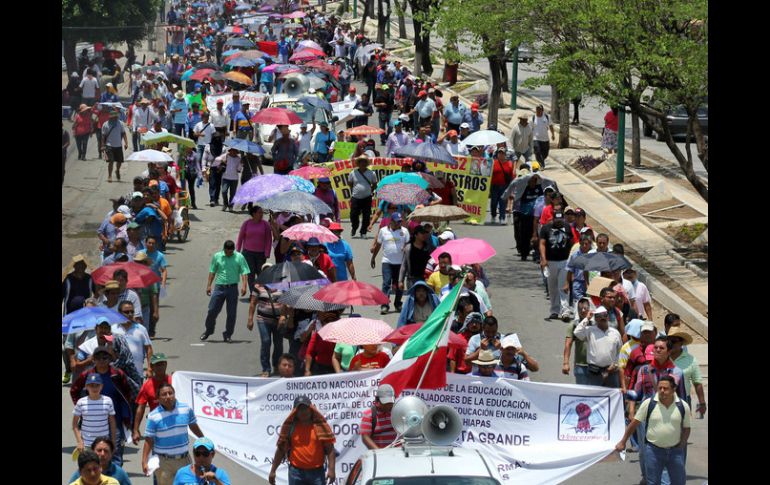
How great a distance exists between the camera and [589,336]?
1469 centimetres

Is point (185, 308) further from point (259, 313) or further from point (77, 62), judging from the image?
point (77, 62)

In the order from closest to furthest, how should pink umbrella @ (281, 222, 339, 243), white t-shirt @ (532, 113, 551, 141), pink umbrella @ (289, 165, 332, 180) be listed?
pink umbrella @ (281, 222, 339, 243)
pink umbrella @ (289, 165, 332, 180)
white t-shirt @ (532, 113, 551, 141)

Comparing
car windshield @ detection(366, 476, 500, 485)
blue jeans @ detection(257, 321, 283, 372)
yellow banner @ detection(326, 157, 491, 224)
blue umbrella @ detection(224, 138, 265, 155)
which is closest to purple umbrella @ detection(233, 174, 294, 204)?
yellow banner @ detection(326, 157, 491, 224)

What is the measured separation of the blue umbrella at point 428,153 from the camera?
24922 mm

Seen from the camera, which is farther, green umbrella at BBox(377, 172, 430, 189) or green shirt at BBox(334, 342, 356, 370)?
green umbrella at BBox(377, 172, 430, 189)

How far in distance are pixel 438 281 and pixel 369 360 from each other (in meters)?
3.41

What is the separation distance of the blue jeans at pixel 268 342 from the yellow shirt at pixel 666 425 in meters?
5.43

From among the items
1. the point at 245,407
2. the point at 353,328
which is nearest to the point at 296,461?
the point at 245,407

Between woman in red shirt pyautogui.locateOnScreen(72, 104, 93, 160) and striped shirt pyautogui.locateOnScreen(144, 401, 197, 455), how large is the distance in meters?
18.8

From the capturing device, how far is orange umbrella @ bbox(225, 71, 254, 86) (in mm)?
40906

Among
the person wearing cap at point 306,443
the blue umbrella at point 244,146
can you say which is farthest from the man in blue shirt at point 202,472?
the blue umbrella at point 244,146

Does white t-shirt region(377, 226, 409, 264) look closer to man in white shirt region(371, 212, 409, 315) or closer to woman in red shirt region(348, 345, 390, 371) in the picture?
man in white shirt region(371, 212, 409, 315)

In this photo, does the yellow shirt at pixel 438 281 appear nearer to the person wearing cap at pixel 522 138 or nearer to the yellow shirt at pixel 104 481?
the yellow shirt at pixel 104 481

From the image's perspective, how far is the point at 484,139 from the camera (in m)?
27.1
